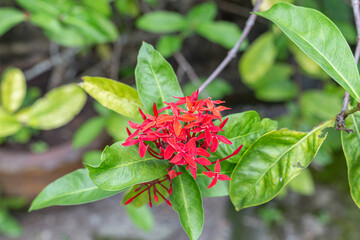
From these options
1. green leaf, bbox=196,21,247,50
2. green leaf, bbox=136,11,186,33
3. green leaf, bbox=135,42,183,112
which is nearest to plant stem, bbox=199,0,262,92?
green leaf, bbox=135,42,183,112

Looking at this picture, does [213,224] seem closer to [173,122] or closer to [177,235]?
[177,235]

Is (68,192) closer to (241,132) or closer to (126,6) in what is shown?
Result: (241,132)

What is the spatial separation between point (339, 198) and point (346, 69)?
175cm

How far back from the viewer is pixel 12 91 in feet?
5.13

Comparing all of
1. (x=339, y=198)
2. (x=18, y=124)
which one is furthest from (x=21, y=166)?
(x=339, y=198)

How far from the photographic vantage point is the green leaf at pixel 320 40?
53 cm

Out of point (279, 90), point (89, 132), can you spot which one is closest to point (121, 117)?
point (89, 132)

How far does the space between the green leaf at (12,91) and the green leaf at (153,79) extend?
111 cm

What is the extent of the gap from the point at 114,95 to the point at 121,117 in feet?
2.38

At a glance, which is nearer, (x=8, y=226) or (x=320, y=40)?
(x=320, y=40)

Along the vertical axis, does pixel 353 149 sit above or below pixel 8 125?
above

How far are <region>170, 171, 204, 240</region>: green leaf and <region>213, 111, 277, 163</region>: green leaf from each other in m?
0.07

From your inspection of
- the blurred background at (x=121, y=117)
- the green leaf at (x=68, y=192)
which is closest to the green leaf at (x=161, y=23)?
the blurred background at (x=121, y=117)

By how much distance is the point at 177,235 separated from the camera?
6.66 feet
